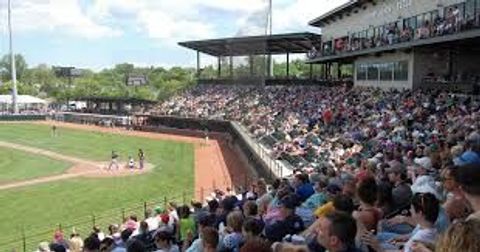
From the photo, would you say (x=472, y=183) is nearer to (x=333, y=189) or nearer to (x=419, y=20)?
(x=333, y=189)

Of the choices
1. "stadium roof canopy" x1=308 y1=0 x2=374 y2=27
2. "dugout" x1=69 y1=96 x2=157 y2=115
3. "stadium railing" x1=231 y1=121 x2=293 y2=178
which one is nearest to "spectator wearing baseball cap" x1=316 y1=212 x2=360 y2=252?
"stadium railing" x1=231 y1=121 x2=293 y2=178

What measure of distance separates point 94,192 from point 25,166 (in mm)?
11550

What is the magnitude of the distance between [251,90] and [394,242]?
55.9 metres

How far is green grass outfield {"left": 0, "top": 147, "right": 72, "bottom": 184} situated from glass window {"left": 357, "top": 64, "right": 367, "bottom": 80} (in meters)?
20.4

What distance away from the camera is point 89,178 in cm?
3556

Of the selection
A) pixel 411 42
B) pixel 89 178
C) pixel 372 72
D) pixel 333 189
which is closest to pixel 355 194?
pixel 333 189

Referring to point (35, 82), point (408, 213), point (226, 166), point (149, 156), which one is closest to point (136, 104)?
point (149, 156)

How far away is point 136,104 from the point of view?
3206 inches

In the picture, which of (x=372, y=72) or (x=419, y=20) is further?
(x=372, y=72)

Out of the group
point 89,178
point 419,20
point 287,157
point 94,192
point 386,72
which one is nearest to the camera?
point 287,157

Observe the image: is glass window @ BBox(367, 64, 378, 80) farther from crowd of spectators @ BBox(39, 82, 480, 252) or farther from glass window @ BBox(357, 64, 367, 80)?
crowd of spectators @ BBox(39, 82, 480, 252)

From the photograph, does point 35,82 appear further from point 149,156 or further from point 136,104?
point 149,156

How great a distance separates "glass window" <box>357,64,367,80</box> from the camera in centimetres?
4437

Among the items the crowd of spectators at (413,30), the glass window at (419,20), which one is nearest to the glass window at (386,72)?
the crowd of spectators at (413,30)
